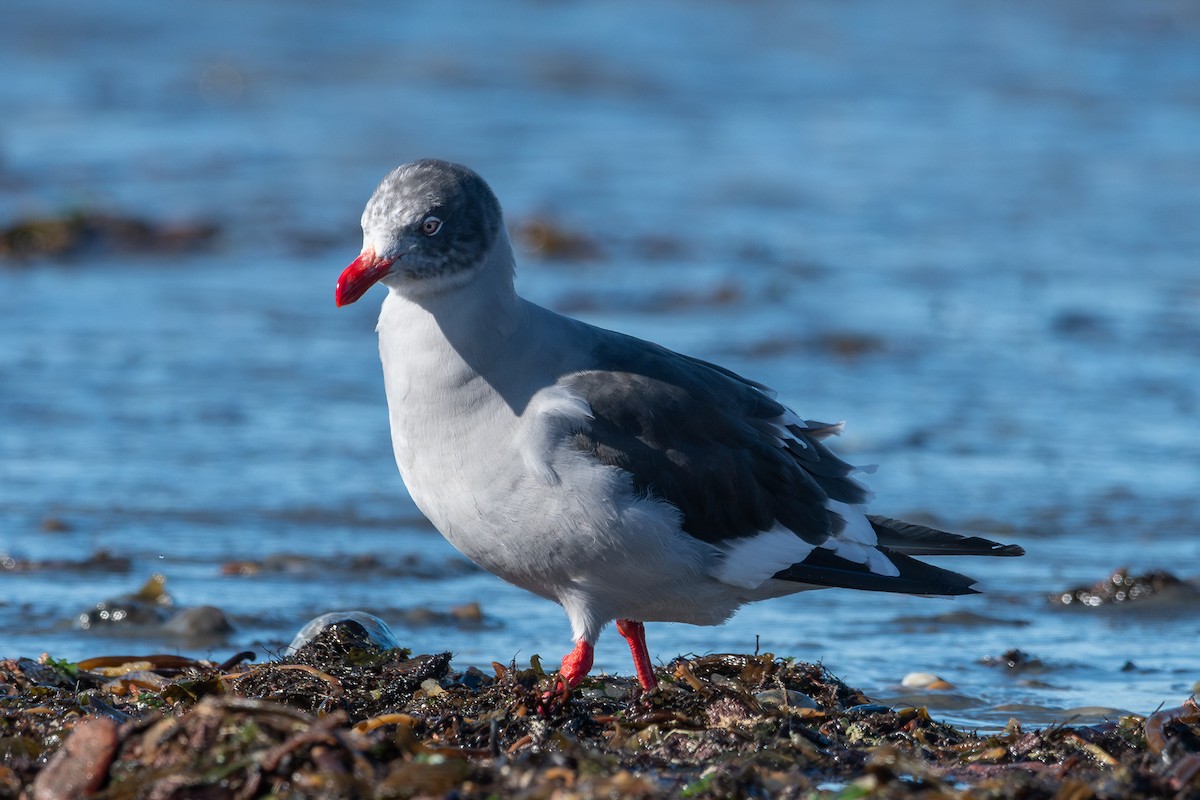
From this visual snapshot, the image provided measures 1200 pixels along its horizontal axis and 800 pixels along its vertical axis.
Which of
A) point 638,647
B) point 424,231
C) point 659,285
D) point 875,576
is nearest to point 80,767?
point 424,231

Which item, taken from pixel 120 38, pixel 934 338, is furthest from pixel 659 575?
pixel 120 38

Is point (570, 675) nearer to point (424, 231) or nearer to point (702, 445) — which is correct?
point (702, 445)

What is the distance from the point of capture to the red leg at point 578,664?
4.52 metres

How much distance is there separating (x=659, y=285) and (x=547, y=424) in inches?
266

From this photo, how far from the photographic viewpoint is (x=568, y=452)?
447cm

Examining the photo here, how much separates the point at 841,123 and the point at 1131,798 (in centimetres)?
1324

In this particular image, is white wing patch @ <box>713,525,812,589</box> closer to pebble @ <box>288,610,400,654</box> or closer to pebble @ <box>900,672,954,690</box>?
→ pebble @ <box>900,672,954,690</box>

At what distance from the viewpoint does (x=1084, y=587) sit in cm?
640

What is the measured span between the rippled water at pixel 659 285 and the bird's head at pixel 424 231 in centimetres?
153

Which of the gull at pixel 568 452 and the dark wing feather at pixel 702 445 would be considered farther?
the dark wing feather at pixel 702 445

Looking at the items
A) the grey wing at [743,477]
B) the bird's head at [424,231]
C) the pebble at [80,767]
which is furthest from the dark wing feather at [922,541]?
the pebble at [80,767]

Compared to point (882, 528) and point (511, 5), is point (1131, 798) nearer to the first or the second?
point (882, 528)

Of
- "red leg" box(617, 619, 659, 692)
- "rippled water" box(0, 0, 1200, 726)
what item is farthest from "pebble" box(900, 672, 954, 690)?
"red leg" box(617, 619, 659, 692)

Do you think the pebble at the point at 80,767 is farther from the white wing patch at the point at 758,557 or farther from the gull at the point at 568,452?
the white wing patch at the point at 758,557
